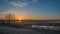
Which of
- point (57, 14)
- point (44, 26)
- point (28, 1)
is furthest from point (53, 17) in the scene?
point (28, 1)

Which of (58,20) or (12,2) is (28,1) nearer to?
(12,2)

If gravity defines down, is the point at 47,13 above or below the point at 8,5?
below

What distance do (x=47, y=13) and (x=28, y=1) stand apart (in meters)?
0.49

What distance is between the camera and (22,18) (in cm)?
227

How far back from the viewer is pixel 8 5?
2277mm

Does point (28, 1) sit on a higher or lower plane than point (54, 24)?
higher

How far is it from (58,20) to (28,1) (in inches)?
30.2

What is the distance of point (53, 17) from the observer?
2.24 metres

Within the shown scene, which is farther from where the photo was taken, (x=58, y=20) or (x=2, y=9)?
(x=2, y=9)

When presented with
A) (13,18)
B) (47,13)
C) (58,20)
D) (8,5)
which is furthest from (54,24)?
(8,5)

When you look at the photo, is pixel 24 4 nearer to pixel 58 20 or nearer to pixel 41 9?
pixel 41 9

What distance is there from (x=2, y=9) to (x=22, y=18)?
1.65ft

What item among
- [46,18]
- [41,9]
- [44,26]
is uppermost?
[41,9]

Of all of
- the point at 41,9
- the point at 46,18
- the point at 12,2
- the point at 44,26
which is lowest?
the point at 44,26
